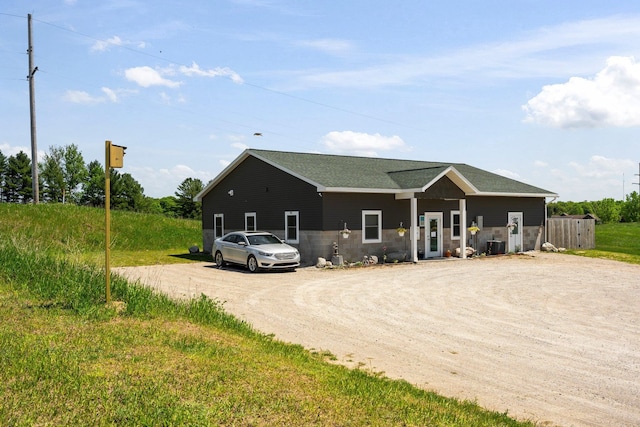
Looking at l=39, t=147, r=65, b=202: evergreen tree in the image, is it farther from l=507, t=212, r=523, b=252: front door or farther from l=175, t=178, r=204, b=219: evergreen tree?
l=507, t=212, r=523, b=252: front door

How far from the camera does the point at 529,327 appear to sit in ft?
36.9

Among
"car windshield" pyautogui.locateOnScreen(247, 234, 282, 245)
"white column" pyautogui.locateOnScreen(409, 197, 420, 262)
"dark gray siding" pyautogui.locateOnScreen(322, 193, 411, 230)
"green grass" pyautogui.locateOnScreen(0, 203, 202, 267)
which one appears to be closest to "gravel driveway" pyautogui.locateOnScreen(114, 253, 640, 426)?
"car windshield" pyautogui.locateOnScreen(247, 234, 282, 245)

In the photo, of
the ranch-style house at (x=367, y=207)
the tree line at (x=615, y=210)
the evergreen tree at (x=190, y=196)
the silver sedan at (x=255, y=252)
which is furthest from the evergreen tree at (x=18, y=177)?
the tree line at (x=615, y=210)

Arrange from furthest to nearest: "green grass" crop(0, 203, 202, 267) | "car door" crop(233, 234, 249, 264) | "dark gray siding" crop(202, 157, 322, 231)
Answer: "green grass" crop(0, 203, 202, 267)
"dark gray siding" crop(202, 157, 322, 231)
"car door" crop(233, 234, 249, 264)

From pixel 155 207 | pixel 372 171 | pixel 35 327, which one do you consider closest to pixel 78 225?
pixel 372 171

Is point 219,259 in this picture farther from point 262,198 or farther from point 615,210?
point 615,210

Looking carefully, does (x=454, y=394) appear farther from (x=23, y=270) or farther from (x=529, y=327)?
(x=23, y=270)

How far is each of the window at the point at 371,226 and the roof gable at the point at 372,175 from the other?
119 cm

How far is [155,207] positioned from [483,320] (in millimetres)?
88786

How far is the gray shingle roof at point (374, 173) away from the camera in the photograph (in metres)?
25.2

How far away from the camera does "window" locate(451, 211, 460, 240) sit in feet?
93.7

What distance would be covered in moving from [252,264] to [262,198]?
6625 millimetres

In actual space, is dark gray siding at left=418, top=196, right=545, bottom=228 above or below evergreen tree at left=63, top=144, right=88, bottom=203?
below

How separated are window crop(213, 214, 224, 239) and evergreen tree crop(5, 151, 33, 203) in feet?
181
